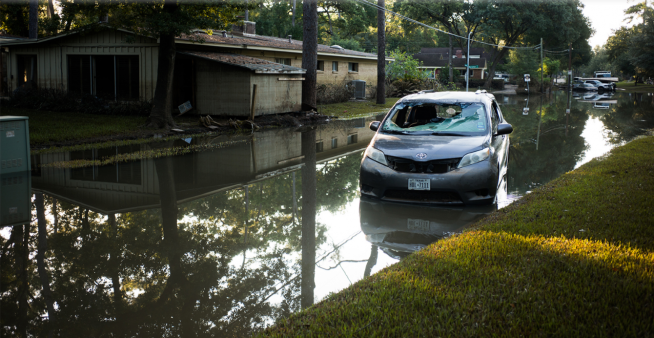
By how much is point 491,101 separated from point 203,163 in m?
6.08

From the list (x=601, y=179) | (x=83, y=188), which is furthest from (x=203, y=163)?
(x=601, y=179)

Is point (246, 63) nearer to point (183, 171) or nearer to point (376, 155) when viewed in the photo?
point (183, 171)

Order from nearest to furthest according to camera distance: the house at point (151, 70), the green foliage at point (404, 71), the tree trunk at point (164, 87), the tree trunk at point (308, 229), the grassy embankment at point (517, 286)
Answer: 1. the grassy embankment at point (517, 286)
2. the tree trunk at point (308, 229)
3. the tree trunk at point (164, 87)
4. the house at point (151, 70)
5. the green foliage at point (404, 71)

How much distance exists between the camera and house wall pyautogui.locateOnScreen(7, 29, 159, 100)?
20930mm

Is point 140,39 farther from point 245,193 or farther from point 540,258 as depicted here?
point 540,258

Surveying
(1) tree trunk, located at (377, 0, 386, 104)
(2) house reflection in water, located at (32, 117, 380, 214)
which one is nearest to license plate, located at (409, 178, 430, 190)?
(2) house reflection in water, located at (32, 117, 380, 214)

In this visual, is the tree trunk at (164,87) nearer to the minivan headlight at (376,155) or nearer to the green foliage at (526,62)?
the minivan headlight at (376,155)

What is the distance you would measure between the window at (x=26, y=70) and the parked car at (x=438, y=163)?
832 inches

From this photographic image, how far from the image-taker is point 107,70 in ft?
72.5

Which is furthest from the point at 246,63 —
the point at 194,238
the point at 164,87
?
the point at 194,238

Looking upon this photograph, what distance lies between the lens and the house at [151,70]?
2041cm

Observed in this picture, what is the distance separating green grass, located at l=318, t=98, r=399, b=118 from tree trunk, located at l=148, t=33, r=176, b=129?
31.1ft

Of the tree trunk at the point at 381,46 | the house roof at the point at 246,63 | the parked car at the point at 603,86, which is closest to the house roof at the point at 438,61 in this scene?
the parked car at the point at 603,86

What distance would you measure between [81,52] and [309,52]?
376 inches
